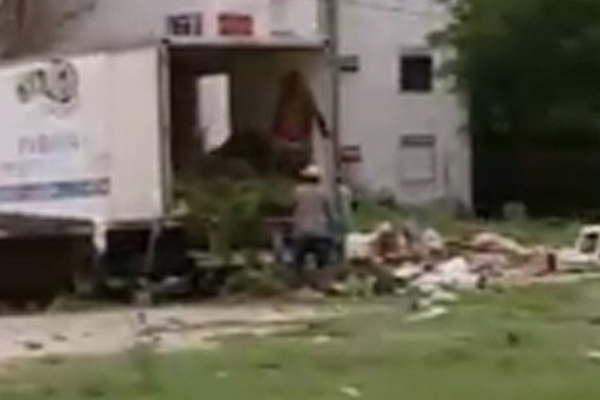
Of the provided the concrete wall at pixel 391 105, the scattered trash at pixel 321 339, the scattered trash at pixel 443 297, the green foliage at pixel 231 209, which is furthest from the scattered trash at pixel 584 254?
the concrete wall at pixel 391 105

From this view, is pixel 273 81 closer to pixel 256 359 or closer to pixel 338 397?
pixel 256 359

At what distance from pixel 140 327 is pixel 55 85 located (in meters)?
4.95

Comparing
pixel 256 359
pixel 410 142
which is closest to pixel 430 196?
pixel 410 142

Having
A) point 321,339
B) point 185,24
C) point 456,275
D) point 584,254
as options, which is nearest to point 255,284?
point 456,275

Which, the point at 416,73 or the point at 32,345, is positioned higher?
the point at 416,73

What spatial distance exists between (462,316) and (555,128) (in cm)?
2867

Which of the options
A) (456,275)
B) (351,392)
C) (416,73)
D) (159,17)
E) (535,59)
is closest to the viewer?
(351,392)

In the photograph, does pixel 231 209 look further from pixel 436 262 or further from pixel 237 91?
pixel 436 262

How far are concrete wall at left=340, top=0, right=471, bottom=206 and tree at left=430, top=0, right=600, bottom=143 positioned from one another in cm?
172

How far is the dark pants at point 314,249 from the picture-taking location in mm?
25266

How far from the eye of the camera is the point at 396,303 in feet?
76.7

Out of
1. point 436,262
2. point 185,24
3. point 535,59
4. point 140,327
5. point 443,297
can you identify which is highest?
point 185,24

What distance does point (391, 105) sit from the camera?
5138cm

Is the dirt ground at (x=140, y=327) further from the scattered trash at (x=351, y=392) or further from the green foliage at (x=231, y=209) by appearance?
the scattered trash at (x=351, y=392)
